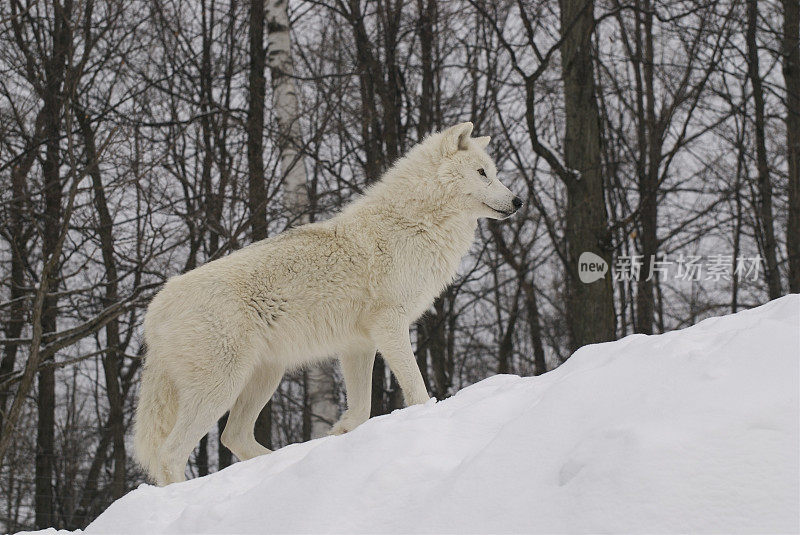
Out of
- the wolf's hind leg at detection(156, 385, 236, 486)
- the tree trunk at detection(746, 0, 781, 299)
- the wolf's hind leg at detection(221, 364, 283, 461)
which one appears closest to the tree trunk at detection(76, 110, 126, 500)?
the wolf's hind leg at detection(221, 364, 283, 461)

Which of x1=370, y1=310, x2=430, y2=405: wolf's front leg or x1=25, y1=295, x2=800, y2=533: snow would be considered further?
x1=370, y1=310, x2=430, y2=405: wolf's front leg

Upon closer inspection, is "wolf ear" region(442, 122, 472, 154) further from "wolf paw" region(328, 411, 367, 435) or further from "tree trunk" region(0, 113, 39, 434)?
"tree trunk" region(0, 113, 39, 434)

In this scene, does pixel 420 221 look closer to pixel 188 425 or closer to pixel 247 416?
pixel 247 416

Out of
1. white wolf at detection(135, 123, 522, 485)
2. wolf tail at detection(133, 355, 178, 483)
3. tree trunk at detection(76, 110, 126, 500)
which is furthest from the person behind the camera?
tree trunk at detection(76, 110, 126, 500)

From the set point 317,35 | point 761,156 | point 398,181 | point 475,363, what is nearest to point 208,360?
point 398,181

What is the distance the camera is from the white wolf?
5422 millimetres

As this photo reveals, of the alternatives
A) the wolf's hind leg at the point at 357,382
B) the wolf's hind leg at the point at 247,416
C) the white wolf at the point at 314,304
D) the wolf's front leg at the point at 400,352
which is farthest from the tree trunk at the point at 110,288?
the wolf's front leg at the point at 400,352

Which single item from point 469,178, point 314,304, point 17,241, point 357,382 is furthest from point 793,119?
point 17,241

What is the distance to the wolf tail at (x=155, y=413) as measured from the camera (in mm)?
5570

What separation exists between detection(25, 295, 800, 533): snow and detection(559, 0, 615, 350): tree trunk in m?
6.22

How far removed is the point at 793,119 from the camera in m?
15.3

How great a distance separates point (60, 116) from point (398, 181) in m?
8.55

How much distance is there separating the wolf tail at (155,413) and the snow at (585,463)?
1.77 metres

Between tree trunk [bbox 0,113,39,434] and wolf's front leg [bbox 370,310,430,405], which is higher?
tree trunk [bbox 0,113,39,434]
